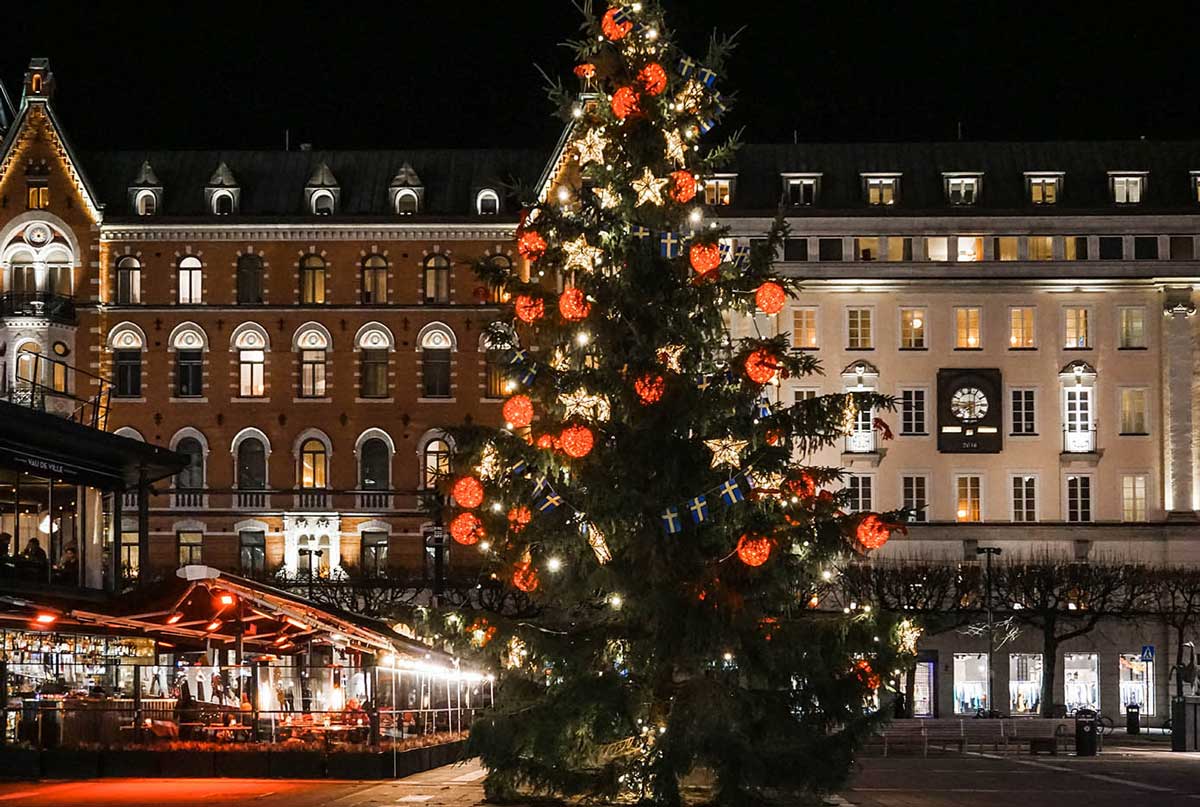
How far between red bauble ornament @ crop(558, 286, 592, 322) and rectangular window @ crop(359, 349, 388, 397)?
190 feet

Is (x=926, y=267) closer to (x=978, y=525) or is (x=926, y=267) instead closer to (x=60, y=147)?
(x=978, y=525)

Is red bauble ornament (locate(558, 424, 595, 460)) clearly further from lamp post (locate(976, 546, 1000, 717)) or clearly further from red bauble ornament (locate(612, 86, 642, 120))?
lamp post (locate(976, 546, 1000, 717))

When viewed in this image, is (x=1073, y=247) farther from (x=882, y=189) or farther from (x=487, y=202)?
(x=487, y=202)

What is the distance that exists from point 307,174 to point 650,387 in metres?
63.8

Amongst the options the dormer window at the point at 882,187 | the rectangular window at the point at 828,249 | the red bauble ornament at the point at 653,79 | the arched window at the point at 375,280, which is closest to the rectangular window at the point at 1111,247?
the dormer window at the point at 882,187

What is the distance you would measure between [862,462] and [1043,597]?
1336 cm

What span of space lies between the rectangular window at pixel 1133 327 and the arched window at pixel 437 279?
94.6 ft

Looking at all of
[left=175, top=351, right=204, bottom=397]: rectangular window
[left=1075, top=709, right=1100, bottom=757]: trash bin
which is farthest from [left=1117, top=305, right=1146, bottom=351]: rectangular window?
[left=175, top=351, right=204, bottom=397]: rectangular window

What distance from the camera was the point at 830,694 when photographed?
2592 cm

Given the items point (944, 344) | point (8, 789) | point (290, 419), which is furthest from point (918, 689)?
point (8, 789)

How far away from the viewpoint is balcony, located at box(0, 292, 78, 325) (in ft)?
265

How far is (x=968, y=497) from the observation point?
8862 cm

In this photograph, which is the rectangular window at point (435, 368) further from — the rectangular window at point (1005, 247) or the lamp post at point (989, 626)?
the rectangular window at point (1005, 247)

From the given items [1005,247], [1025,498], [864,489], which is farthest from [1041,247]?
Result: [864,489]
